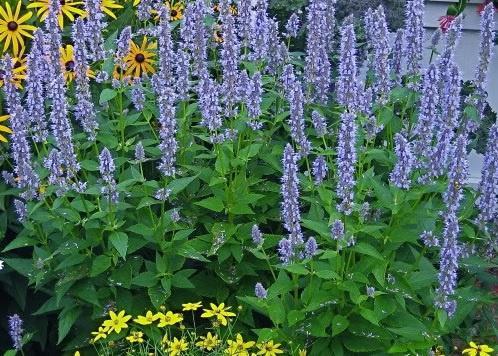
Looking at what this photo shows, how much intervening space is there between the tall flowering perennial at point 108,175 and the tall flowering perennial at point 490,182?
170cm

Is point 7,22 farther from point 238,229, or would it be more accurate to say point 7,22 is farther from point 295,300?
point 295,300

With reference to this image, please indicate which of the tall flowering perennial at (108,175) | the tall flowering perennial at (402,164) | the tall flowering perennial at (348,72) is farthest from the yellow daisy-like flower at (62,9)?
the tall flowering perennial at (402,164)

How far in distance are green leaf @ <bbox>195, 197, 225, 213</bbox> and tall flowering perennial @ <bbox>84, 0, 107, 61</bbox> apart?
0.88m

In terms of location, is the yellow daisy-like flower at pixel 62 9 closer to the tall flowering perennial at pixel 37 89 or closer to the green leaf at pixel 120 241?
the tall flowering perennial at pixel 37 89

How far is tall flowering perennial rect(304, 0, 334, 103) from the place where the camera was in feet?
14.3

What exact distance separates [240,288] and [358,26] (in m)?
2.65

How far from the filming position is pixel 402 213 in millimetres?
4059

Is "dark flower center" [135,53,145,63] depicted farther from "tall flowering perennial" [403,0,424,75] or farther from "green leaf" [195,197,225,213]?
"tall flowering perennial" [403,0,424,75]

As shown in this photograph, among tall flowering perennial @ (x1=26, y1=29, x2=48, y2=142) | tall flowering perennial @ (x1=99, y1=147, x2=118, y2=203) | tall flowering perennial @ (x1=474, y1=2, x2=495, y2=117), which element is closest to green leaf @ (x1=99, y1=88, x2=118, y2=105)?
tall flowering perennial @ (x1=26, y1=29, x2=48, y2=142)

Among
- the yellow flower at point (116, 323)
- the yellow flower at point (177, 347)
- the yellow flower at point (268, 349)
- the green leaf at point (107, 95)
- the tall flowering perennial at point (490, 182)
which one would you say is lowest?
the yellow flower at point (268, 349)

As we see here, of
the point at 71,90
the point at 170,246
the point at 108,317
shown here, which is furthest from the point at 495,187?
the point at 71,90

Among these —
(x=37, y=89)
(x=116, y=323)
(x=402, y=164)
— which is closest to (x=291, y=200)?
(x=402, y=164)

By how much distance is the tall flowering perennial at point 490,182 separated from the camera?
13.3 feet

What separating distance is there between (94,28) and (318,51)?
1.11 meters
